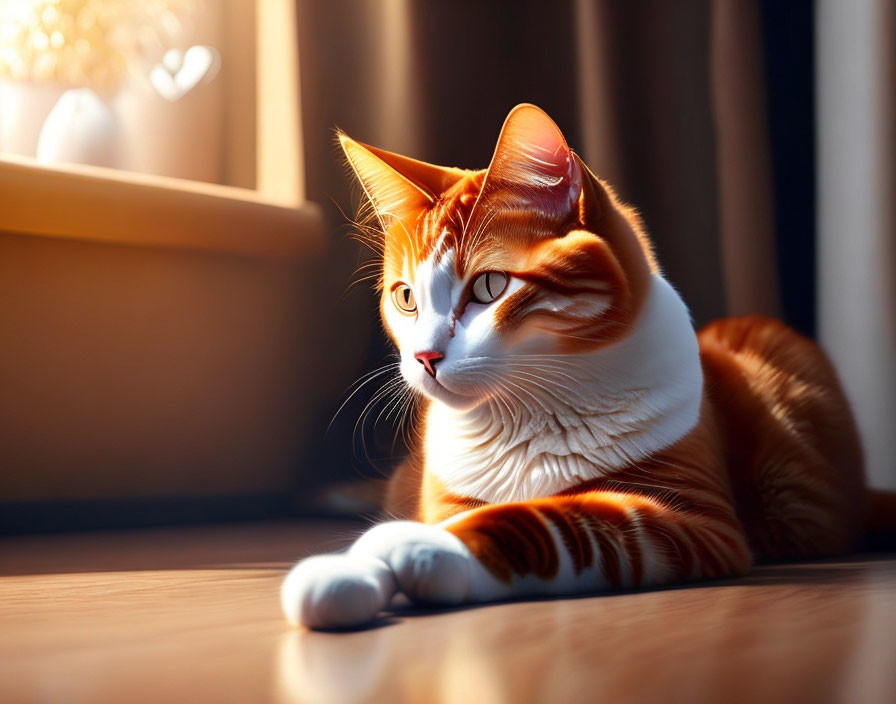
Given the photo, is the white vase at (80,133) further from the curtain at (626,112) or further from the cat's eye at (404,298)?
the cat's eye at (404,298)

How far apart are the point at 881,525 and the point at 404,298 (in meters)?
0.80

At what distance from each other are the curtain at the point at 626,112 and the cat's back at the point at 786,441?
41cm

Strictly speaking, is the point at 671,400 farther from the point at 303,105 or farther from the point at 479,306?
the point at 303,105

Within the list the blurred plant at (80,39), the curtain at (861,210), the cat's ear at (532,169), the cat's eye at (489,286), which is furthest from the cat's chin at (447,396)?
the blurred plant at (80,39)

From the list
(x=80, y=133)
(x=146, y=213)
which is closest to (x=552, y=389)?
(x=146, y=213)

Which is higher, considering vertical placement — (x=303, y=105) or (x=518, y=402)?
(x=303, y=105)

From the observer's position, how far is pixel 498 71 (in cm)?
186

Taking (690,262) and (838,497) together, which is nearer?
(838,497)

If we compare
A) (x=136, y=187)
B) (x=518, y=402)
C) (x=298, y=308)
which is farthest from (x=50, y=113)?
(x=518, y=402)

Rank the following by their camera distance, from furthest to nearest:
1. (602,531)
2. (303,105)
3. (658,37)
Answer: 1. (303,105)
2. (658,37)
3. (602,531)

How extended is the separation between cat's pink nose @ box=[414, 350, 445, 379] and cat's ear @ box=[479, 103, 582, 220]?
0.19m

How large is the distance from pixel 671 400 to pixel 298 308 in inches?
41.8

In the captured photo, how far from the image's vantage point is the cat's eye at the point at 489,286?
3.21 ft

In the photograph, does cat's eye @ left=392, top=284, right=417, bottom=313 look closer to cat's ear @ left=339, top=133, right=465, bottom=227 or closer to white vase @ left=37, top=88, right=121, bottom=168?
cat's ear @ left=339, top=133, right=465, bottom=227
